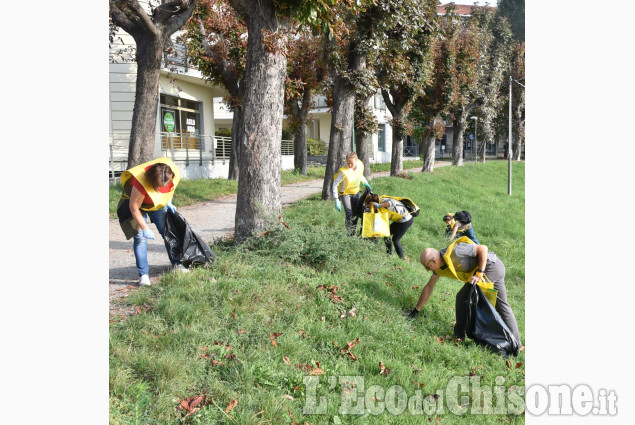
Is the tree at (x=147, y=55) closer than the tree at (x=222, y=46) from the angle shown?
Yes

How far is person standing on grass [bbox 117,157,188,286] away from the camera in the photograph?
485cm

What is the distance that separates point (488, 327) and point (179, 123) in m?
17.2

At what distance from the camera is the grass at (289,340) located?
3377mm

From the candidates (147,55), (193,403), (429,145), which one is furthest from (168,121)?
(193,403)

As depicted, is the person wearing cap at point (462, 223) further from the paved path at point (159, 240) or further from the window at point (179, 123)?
the window at point (179, 123)

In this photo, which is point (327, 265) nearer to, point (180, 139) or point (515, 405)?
point (515, 405)

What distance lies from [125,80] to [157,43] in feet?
25.6

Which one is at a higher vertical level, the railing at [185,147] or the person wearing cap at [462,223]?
the railing at [185,147]

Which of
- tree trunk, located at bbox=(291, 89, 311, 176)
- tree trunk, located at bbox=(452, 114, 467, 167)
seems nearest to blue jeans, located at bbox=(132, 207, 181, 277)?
tree trunk, located at bbox=(291, 89, 311, 176)

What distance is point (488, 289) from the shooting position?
16.0 feet

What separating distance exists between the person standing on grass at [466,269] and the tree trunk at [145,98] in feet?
23.0

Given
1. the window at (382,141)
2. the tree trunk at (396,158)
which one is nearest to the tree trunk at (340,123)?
the tree trunk at (396,158)

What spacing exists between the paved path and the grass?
1.80 feet

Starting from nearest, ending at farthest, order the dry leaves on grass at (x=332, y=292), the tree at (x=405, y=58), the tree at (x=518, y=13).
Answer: the tree at (x=518, y=13) < the dry leaves on grass at (x=332, y=292) < the tree at (x=405, y=58)
